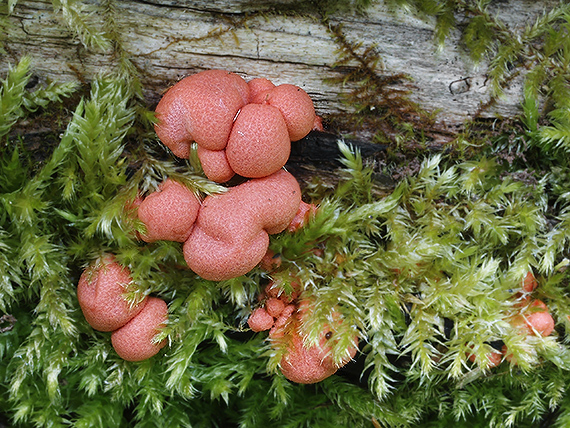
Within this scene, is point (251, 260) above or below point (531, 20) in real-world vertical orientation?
below

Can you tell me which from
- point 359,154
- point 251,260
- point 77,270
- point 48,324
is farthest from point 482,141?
point 48,324

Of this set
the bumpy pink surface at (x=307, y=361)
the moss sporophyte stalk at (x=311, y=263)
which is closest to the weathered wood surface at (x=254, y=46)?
the moss sporophyte stalk at (x=311, y=263)

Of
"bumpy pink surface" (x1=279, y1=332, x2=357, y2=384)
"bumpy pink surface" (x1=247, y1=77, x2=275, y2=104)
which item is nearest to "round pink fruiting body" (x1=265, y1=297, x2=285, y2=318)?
"bumpy pink surface" (x1=279, y1=332, x2=357, y2=384)

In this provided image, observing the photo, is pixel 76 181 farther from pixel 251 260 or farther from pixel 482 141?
pixel 482 141

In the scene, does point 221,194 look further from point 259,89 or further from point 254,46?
point 254,46

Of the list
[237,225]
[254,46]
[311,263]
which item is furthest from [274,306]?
[254,46]

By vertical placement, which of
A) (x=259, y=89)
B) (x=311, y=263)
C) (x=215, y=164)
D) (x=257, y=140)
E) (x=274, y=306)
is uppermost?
(x=259, y=89)
